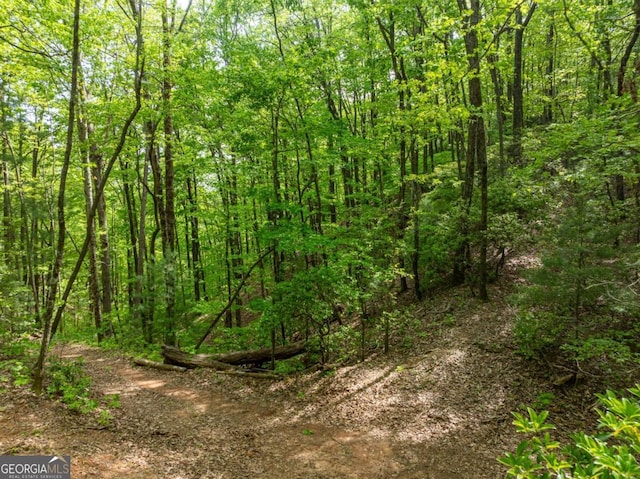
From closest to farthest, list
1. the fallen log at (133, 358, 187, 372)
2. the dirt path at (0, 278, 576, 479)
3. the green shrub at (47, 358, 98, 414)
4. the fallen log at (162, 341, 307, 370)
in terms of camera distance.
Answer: the dirt path at (0, 278, 576, 479) < the green shrub at (47, 358, 98, 414) < the fallen log at (162, 341, 307, 370) < the fallen log at (133, 358, 187, 372)

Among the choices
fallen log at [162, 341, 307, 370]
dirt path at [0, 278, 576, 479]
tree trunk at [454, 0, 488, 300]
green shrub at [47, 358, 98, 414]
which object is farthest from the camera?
fallen log at [162, 341, 307, 370]

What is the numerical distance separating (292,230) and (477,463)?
6.29 meters

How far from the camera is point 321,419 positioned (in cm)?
690

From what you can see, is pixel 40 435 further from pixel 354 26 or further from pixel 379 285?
pixel 354 26

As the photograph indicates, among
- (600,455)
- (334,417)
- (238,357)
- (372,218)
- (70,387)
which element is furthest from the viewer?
(372,218)

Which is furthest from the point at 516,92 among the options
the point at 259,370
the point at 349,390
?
the point at 259,370

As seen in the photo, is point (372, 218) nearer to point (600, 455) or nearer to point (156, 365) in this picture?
point (156, 365)

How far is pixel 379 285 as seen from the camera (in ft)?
30.7

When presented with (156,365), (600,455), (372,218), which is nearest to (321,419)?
(372,218)

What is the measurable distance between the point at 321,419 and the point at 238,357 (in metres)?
3.76

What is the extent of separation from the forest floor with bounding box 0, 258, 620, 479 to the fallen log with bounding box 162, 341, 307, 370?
1.75ft

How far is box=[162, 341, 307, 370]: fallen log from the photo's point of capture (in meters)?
9.70

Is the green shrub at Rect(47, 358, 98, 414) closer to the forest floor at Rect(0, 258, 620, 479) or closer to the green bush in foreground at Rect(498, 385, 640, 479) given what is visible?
the forest floor at Rect(0, 258, 620, 479)

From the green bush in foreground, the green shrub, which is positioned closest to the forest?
the green shrub
